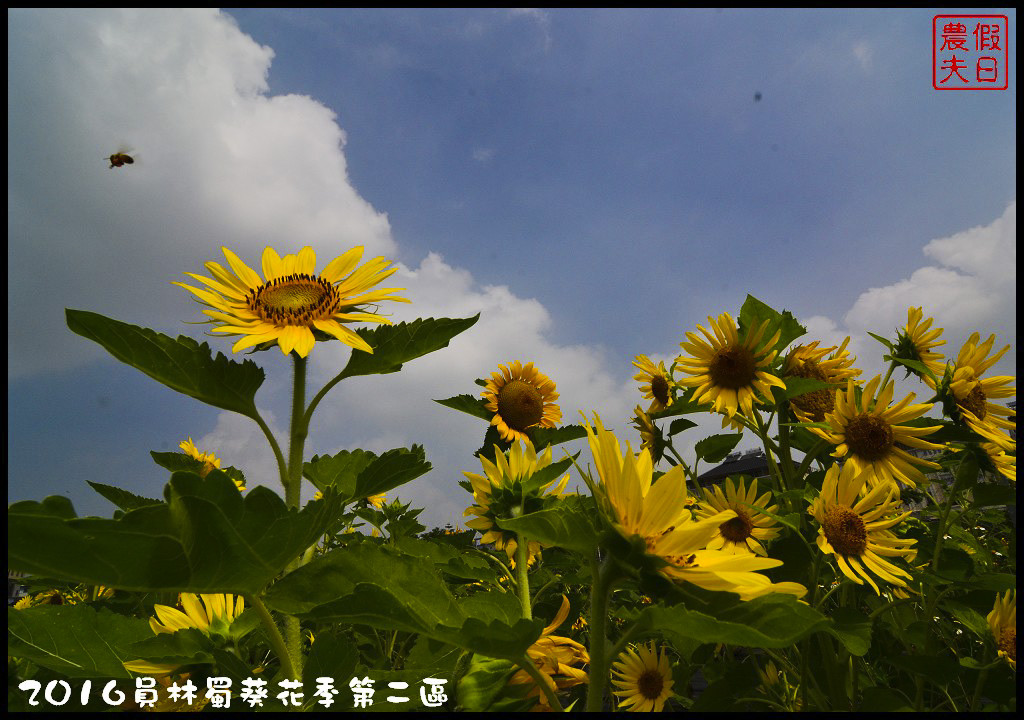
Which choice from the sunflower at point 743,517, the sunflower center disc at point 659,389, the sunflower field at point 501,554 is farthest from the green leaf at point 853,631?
the sunflower center disc at point 659,389

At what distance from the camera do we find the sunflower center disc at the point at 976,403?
1905 mm

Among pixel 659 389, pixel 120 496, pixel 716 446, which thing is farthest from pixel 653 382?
pixel 120 496

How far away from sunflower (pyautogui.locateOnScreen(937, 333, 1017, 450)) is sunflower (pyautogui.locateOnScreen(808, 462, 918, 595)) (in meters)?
0.50

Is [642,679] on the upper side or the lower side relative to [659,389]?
lower

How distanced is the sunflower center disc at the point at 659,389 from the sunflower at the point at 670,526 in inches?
87.1

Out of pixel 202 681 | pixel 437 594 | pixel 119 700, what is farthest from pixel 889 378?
pixel 119 700

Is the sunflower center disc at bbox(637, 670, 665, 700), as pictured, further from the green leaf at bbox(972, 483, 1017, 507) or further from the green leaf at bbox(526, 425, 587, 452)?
the green leaf at bbox(972, 483, 1017, 507)

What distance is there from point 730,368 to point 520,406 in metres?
1.31

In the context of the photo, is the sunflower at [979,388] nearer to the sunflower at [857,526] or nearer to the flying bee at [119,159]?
the sunflower at [857,526]

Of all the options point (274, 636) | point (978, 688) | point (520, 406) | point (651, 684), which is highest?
point (520, 406)

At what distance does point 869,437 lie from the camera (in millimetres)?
1833

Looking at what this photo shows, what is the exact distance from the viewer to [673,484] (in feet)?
2.58

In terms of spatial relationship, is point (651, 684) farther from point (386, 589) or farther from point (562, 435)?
point (386, 589)

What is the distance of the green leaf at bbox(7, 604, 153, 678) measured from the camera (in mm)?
1011
